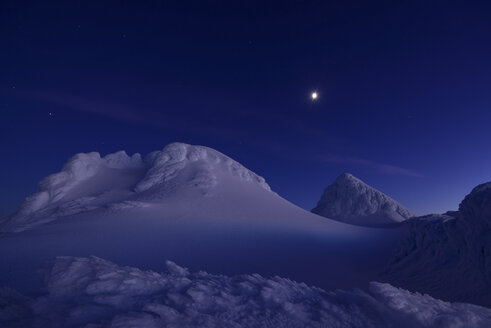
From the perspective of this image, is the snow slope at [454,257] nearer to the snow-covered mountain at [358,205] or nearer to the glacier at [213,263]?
the glacier at [213,263]

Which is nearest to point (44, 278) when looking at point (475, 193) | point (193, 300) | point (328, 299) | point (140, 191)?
point (193, 300)

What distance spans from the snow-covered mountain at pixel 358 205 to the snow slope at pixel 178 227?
24776 millimetres

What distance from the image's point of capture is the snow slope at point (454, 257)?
7887mm

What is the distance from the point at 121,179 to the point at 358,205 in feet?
153

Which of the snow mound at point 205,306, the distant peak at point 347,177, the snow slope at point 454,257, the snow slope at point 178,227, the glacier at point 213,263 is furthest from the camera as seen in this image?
the distant peak at point 347,177

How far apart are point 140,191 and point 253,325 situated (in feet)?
87.9


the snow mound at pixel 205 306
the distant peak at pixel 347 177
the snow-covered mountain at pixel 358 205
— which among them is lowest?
the snow mound at pixel 205 306

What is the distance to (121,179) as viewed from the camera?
103 feet

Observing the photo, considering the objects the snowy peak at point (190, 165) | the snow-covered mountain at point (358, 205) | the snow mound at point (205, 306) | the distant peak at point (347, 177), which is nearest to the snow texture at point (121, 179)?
the snowy peak at point (190, 165)

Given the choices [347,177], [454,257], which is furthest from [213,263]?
[347,177]

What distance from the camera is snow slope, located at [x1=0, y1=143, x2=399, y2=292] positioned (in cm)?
1038

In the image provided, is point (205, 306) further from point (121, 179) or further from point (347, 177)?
point (347, 177)

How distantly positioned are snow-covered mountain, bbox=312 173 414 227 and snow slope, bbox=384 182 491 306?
114ft

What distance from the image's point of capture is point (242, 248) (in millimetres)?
13469
